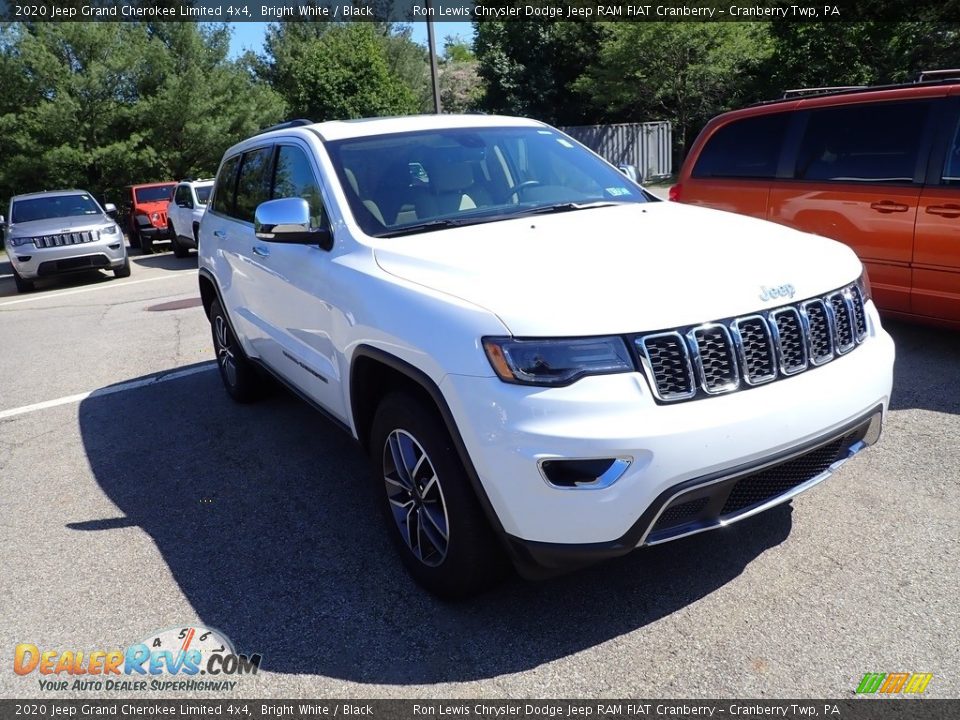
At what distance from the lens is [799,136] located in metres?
6.25

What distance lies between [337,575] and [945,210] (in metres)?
4.53

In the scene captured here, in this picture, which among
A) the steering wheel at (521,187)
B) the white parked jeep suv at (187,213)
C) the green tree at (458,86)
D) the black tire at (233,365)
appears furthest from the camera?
the green tree at (458,86)

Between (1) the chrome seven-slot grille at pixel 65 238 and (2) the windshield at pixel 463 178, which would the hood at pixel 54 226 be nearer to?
(1) the chrome seven-slot grille at pixel 65 238

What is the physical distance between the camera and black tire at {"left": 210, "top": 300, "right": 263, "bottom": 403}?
5.64m

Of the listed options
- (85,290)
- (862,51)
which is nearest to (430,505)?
(85,290)

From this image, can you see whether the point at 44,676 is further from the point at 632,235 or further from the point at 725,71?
the point at 725,71

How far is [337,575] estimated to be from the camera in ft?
11.2

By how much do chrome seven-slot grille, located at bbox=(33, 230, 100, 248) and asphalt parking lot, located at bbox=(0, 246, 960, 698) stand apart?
389 inches

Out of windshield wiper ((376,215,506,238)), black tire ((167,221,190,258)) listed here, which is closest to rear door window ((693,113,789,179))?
windshield wiper ((376,215,506,238))

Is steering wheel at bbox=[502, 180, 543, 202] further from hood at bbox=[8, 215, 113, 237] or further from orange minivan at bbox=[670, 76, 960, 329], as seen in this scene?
hood at bbox=[8, 215, 113, 237]

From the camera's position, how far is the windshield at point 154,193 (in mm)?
20734

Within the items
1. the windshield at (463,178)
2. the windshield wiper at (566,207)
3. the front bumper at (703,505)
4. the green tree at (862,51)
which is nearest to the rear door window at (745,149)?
the windshield at (463,178)

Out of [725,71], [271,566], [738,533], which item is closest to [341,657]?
[271,566]

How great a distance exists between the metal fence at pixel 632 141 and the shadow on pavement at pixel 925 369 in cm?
2199
